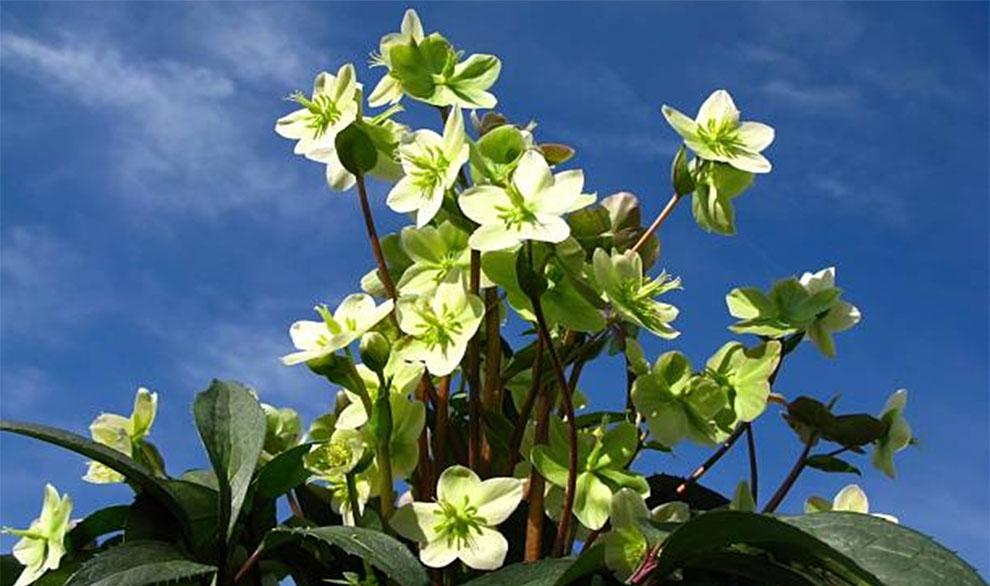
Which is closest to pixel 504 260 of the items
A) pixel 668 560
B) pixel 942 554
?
pixel 668 560

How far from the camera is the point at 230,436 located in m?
1.03

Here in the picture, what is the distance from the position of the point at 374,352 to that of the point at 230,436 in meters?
0.14

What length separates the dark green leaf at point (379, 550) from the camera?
0.85 m

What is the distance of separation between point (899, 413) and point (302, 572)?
0.54m

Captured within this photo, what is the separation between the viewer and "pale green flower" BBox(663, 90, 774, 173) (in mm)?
1095

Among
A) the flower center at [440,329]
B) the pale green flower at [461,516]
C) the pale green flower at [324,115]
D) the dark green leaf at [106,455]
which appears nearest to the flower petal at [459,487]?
the pale green flower at [461,516]

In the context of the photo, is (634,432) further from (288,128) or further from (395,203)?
(288,128)

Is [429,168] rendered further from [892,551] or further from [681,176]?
[892,551]

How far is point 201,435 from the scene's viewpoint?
39.8 inches

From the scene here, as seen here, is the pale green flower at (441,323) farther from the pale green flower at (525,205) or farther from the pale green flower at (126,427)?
the pale green flower at (126,427)

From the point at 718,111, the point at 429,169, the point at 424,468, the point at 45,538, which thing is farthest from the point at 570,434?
the point at 45,538

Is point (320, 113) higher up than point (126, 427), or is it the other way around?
point (320, 113)

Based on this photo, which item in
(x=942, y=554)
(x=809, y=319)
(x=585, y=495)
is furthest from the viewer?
(x=809, y=319)

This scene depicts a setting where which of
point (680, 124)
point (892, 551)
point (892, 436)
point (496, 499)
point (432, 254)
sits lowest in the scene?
point (892, 551)
